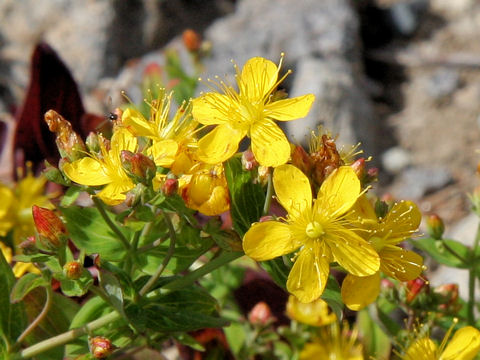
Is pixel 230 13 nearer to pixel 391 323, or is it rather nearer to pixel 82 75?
pixel 82 75

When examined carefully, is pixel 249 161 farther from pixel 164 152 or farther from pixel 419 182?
pixel 419 182

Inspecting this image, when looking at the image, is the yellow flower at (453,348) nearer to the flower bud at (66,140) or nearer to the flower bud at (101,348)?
the flower bud at (101,348)

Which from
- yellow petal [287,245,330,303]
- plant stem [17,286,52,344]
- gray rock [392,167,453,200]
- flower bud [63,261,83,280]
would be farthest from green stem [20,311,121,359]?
gray rock [392,167,453,200]

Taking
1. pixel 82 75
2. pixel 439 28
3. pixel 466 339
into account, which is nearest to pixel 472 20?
pixel 439 28

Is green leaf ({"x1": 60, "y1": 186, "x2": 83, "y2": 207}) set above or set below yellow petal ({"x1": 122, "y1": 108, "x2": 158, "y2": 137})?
below

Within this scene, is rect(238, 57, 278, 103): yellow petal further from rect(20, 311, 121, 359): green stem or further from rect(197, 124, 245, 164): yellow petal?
rect(20, 311, 121, 359): green stem

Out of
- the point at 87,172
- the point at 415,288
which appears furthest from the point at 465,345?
the point at 87,172

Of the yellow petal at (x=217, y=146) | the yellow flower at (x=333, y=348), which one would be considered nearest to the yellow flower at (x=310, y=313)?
Result: the yellow flower at (x=333, y=348)
